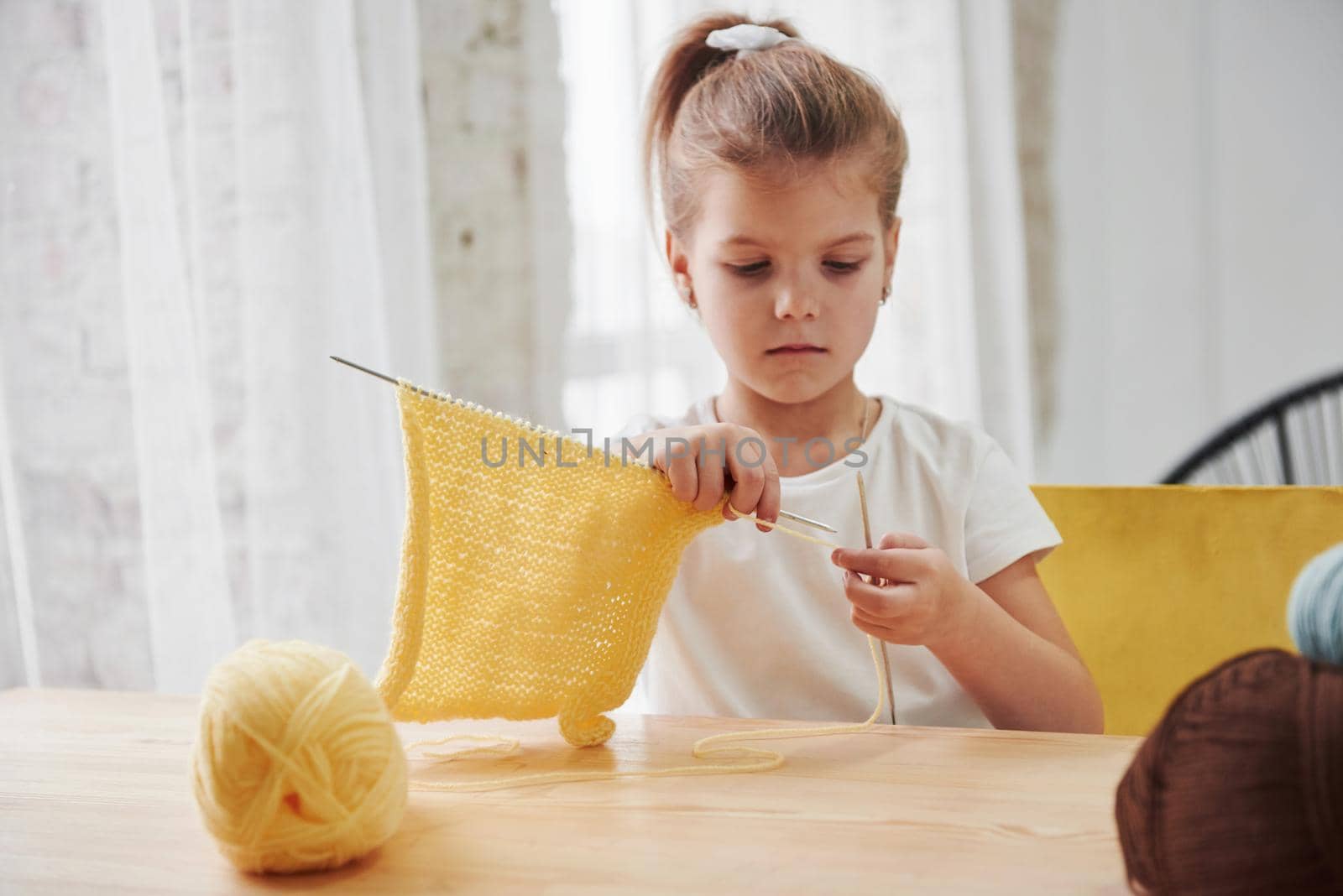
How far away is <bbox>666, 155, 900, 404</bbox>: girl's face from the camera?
104cm

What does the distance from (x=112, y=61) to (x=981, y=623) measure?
1268 millimetres

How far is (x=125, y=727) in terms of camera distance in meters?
0.90

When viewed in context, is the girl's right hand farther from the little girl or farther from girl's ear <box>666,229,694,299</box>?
girl's ear <box>666,229,694,299</box>

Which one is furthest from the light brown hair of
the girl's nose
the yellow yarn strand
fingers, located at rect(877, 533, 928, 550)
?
the yellow yarn strand

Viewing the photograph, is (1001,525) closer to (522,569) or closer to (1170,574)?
(1170,574)

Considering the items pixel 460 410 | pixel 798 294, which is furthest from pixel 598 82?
pixel 460 410

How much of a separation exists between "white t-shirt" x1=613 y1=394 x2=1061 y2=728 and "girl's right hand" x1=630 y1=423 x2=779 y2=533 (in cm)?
20

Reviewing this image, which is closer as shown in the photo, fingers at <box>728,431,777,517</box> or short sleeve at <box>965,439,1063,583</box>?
fingers at <box>728,431,777,517</box>

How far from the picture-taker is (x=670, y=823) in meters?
0.66

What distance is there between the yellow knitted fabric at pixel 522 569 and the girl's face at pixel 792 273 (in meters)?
0.26

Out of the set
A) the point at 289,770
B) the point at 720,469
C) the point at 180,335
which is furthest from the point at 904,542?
the point at 180,335

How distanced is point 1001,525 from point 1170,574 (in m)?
0.17

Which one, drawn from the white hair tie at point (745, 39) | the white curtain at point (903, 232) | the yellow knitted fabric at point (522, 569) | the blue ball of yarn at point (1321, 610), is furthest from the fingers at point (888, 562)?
the white curtain at point (903, 232)

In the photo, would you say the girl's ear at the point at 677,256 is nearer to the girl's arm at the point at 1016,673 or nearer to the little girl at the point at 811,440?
the little girl at the point at 811,440
